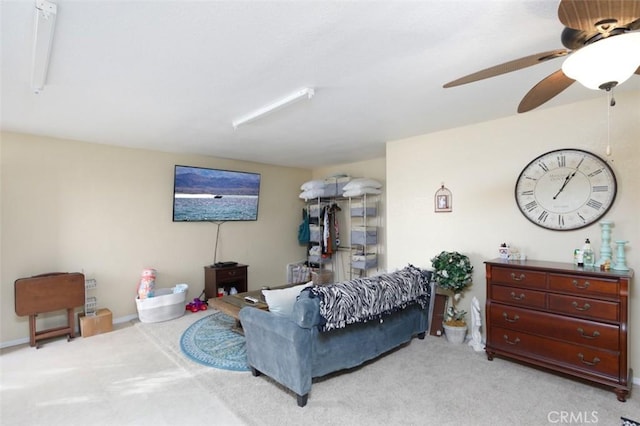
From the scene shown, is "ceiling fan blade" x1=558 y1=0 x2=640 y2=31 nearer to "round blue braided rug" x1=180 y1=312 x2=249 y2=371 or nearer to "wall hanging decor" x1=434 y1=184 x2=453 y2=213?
"wall hanging decor" x1=434 y1=184 x2=453 y2=213

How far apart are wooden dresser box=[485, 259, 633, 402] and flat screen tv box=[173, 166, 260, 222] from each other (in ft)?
12.8

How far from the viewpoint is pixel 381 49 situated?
1912 mm

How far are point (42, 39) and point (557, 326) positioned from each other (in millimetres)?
4051

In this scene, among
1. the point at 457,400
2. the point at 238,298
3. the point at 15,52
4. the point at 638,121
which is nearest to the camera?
the point at 15,52

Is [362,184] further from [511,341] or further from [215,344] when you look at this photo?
[215,344]

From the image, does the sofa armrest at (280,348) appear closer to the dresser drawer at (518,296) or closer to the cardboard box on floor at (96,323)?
the dresser drawer at (518,296)

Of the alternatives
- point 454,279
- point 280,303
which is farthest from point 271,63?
point 454,279

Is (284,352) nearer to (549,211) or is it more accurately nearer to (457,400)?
(457,400)

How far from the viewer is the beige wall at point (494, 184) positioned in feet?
8.62

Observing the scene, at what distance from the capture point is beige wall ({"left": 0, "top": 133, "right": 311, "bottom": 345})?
356 centimetres

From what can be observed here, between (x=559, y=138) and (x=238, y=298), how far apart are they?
375 cm

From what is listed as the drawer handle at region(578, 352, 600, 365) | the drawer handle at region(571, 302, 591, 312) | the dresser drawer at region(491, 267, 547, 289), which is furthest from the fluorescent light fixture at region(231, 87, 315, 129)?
the drawer handle at region(578, 352, 600, 365)

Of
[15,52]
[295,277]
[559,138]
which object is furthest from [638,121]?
[295,277]

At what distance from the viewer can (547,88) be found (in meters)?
1.64
